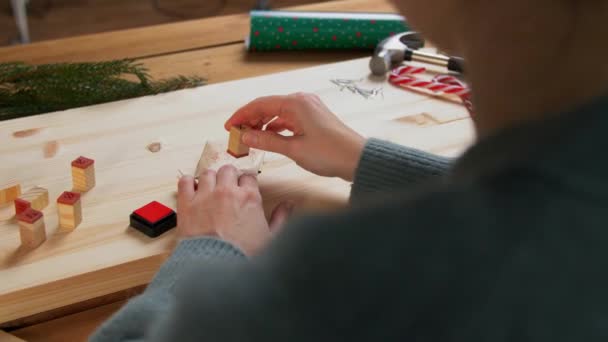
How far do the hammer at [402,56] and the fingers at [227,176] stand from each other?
1.52 feet

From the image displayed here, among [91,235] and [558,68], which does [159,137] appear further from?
[558,68]

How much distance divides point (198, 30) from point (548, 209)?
1.30 metres

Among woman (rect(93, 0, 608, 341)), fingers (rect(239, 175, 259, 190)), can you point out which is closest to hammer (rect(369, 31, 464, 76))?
fingers (rect(239, 175, 259, 190))

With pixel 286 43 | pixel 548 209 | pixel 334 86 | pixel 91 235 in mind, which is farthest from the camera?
pixel 286 43

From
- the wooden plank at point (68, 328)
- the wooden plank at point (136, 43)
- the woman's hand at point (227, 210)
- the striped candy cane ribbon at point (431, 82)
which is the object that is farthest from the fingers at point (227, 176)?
the wooden plank at point (136, 43)

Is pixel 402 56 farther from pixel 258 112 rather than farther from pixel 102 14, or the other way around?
pixel 102 14

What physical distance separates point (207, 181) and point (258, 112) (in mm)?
164

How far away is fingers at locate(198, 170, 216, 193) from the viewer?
983mm

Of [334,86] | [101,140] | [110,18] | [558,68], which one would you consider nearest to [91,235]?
[101,140]

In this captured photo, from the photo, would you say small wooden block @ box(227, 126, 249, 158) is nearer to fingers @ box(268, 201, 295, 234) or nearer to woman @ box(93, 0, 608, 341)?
fingers @ box(268, 201, 295, 234)

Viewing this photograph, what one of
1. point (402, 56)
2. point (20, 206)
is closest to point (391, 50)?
point (402, 56)

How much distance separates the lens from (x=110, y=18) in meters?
3.48

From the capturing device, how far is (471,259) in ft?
1.30

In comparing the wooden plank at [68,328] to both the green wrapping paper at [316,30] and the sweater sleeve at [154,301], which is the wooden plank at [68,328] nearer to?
the sweater sleeve at [154,301]
